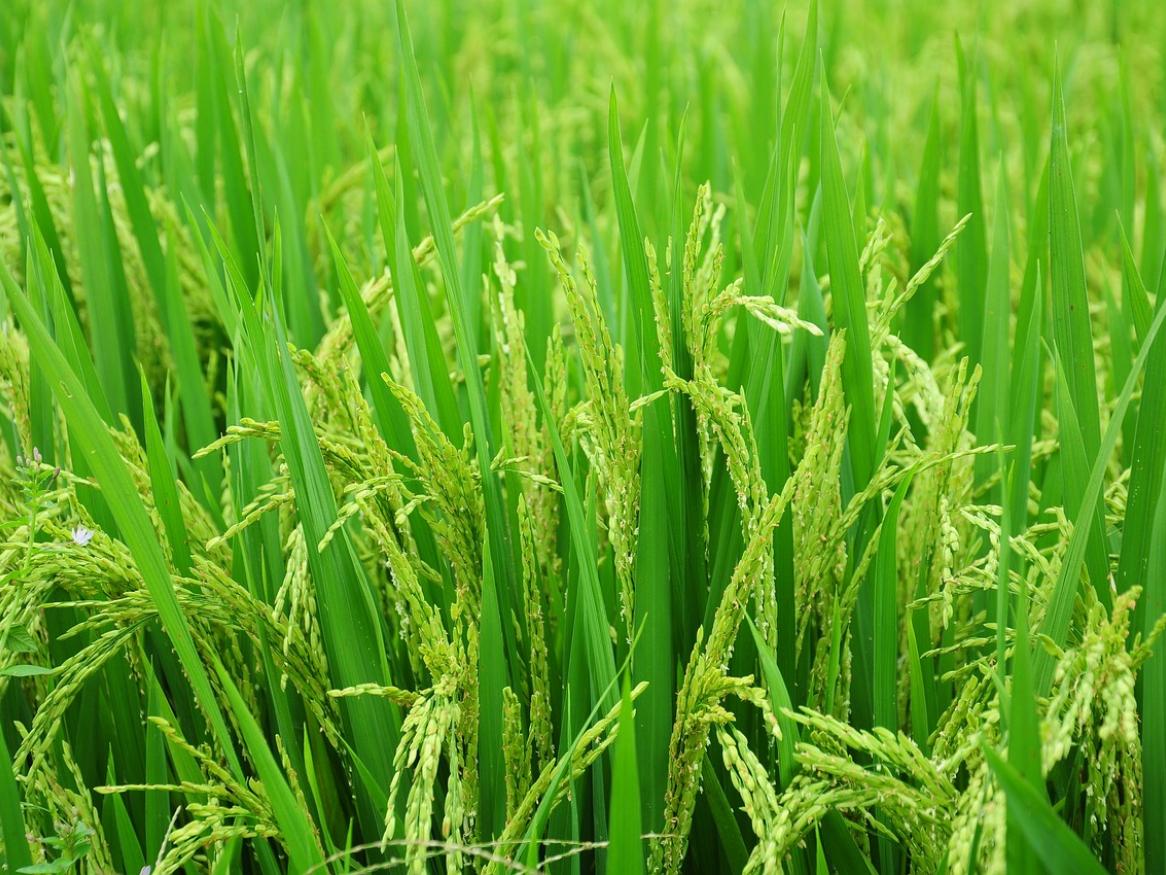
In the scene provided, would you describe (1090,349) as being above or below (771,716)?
above

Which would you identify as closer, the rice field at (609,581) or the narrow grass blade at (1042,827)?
the narrow grass blade at (1042,827)

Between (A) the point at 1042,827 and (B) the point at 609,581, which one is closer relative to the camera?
(A) the point at 1042,827

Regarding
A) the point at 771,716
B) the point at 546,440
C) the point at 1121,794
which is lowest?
the point at 1121,794

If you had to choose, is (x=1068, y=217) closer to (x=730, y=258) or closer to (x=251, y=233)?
(x=730, y=258)

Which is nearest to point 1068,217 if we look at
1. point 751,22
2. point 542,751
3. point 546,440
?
point 546,440

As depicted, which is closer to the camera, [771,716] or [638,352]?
[771,716]

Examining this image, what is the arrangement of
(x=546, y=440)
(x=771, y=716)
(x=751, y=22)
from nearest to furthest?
(x=771, y=716) < (x=546, y=440) < (x=751, y=22)

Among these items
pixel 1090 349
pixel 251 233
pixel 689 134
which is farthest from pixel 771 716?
pixel 689 134

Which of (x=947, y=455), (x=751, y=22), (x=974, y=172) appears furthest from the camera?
(x=751, y=22)

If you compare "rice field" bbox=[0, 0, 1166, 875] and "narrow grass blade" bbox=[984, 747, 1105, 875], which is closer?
"narrow grass blade" bbox=[984, 747, 1105, 875]
